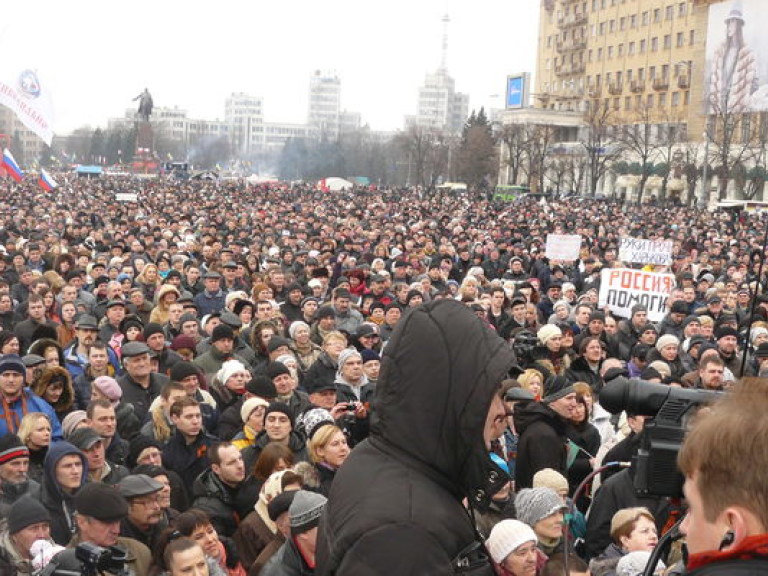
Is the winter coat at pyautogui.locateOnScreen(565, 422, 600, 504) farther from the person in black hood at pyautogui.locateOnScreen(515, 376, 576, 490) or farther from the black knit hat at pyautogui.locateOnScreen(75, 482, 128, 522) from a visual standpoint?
the black knit hat at pyautogui.locateOnScreen(75, 482, 128, 522)

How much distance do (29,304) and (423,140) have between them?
82652 mm

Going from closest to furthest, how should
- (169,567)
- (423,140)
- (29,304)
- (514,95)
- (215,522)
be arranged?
(169,567), (215,522), (29,304), (423,140), (514,95)

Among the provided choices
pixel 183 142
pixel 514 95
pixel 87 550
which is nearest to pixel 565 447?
pixel 87 550

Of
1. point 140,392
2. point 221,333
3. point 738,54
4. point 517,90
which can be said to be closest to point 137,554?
point 140,392

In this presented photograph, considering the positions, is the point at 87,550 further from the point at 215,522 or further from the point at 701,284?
the point at 701,284

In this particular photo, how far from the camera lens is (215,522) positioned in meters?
5.45

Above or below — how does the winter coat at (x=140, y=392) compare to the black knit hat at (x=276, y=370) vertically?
below

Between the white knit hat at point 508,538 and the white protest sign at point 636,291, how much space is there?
9082 millimetres

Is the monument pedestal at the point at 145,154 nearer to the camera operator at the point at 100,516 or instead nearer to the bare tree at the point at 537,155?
the bare tree at the point at 537,155

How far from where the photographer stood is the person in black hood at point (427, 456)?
79.5 inches

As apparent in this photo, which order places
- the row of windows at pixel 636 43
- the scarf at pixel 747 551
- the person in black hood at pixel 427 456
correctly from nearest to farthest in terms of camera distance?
the scarf at pixel 747 551
the person in black hood at pixel 427 456
the row of windows at pixel 636 43

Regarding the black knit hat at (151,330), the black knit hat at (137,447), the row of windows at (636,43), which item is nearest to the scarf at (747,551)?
the black knit hat at (137,447)

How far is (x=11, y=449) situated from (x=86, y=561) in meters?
2.07

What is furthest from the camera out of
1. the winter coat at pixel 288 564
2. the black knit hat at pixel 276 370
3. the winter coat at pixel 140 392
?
the winter coat at pixel 140 392
